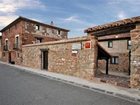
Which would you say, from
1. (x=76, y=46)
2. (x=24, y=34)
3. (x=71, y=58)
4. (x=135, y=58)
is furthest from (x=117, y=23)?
(x=24, y=34)

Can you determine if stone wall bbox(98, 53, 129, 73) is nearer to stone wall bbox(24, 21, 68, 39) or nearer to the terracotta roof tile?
the terracotta roof tile

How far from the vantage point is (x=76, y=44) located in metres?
14.6

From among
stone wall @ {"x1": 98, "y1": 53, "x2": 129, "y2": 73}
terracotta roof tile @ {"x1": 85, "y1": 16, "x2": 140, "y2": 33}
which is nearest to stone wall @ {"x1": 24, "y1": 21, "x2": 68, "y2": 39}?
stone wall @ {"x1": 98, "y1": 53, "x2": 129, "y2": 73}

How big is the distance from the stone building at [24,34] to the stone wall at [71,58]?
8475 millimetres

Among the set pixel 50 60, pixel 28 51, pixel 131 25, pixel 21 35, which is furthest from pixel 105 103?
pixel 21 35

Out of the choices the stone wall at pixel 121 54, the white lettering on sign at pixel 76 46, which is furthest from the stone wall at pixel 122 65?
the white lettering on sign at pixel 76 46

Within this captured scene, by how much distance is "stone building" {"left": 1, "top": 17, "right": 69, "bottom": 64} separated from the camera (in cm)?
2925

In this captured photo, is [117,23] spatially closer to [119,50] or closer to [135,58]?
[135,58]

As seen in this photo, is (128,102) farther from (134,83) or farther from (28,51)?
(28,51)

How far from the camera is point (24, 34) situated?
29.1m

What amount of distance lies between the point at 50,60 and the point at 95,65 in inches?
283

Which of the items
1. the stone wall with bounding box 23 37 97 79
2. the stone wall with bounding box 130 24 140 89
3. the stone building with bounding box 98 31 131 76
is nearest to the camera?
the stone wall with bounding box 130 24 140 89

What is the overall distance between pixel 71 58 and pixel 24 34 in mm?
16213

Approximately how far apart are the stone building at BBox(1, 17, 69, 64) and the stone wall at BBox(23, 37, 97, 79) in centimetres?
848
